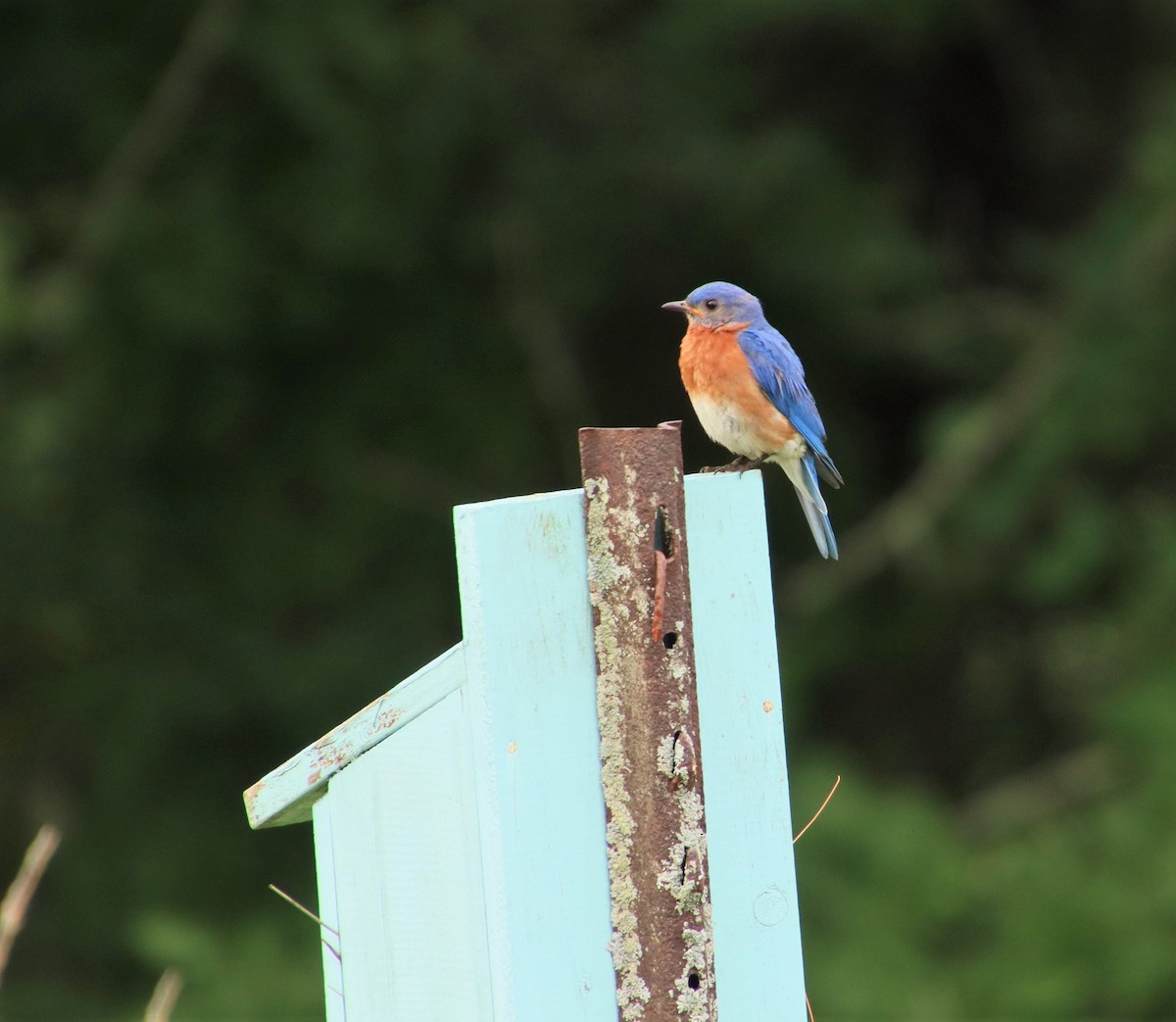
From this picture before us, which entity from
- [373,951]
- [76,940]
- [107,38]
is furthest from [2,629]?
[373,951]

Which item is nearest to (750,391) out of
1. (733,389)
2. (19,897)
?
(733,389)

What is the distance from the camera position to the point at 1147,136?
727cm

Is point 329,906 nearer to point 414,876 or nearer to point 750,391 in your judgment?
point 414,876

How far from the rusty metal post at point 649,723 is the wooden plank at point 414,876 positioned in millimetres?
186

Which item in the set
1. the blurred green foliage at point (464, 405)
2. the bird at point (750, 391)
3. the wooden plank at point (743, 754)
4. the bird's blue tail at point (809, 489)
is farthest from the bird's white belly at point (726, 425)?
the blurred green foliage at point (464, 405)

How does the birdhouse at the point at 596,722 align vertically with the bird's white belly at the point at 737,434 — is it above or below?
below

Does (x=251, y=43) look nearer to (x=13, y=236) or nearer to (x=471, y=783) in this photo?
(x=13, y=236)

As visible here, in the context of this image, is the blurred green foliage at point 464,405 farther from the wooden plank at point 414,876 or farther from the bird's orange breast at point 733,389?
the wooden plank at point 414,876

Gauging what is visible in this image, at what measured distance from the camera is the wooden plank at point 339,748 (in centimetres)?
189

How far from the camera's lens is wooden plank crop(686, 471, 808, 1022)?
1.88 metres

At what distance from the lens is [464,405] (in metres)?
7.53

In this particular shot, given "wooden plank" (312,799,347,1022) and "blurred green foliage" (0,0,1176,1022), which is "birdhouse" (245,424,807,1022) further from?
"blurred green foliage" (0,0,1176,1022)

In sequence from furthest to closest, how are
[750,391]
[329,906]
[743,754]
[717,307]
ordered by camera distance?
[717,307], [750,391], [329,906], [743,754]

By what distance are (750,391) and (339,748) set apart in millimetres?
1677
